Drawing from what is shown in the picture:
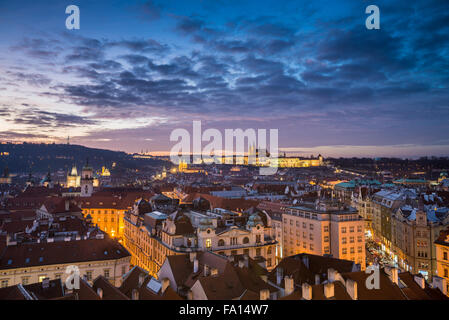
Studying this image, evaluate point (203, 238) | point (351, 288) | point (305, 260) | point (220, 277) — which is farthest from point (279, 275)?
point (203, 238)

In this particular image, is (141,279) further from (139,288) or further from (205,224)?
(205,224)

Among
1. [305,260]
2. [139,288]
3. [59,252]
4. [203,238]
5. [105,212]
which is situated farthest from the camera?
[105,212]

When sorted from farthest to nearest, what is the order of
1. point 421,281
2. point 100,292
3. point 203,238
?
point 203,238 < point 421,281 < point 100,292

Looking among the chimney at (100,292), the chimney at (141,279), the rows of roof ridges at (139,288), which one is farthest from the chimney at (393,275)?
the chimney at (100,292)

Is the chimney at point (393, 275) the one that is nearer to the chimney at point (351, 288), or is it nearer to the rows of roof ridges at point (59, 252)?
the chimney at point (351, 288)
